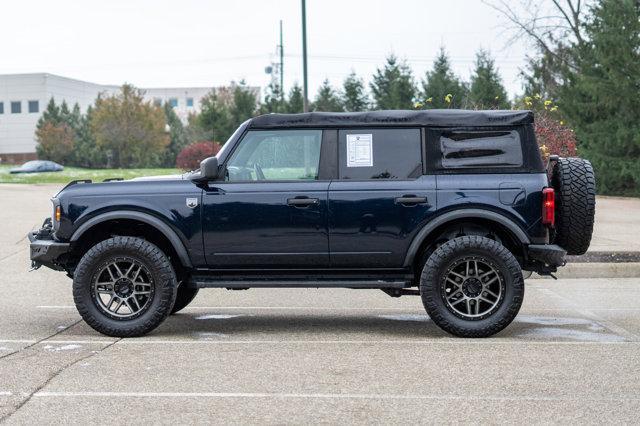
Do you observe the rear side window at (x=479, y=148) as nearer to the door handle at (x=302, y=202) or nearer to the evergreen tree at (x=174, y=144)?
the door handle at (x=302, y=202)

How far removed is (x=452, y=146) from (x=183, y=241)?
8.10 ft

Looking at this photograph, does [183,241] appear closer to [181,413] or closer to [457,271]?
[457,271]

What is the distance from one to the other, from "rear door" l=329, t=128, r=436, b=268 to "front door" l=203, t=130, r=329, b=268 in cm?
13

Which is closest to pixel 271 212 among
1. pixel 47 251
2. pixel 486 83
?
pixel 47 251

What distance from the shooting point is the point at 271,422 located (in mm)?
5527

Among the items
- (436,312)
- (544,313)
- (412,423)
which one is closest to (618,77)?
(544,313)

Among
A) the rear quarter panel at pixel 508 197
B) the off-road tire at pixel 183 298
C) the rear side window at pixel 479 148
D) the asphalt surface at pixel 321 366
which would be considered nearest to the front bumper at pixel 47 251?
the asphalt surface at pixel 321 366

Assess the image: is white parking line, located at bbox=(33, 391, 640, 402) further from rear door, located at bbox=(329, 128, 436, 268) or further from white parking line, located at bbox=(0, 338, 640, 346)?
rear door, located at bbox=(329, 128, 436, 268)

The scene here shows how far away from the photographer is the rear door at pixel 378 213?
8.53 m


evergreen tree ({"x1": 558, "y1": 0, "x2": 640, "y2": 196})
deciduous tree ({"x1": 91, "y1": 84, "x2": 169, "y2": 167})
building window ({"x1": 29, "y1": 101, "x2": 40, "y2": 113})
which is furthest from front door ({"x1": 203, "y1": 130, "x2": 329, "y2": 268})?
building window ({"x1": 29, "y1": 101, "x2": 40, "y2": 113})

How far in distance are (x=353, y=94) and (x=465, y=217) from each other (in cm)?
5309

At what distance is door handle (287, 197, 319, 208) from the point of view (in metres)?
8.55

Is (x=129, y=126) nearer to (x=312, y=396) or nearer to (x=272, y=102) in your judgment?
(x=272, y=102)

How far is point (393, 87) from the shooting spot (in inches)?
2206
